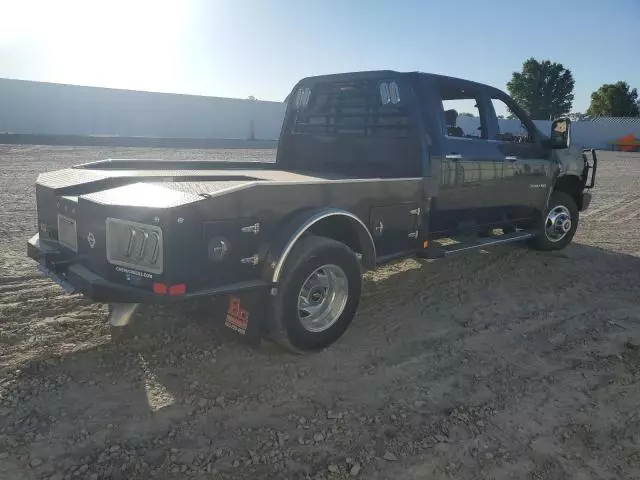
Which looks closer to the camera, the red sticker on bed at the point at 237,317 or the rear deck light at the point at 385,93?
the red sticker on bed at the point at 237,317

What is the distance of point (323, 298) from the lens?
400 centimetres

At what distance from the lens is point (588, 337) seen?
4414mm

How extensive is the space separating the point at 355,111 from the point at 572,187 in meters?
3.62

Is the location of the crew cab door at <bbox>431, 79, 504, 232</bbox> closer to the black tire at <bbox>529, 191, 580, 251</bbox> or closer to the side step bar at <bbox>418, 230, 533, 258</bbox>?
the side step bar at <bbox>418, 230, 533, 258</bbox>

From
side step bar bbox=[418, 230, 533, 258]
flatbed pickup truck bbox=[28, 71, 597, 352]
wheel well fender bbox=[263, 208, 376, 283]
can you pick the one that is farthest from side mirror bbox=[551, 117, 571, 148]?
wheel well fender bbox=[263, 208, 376, 283]

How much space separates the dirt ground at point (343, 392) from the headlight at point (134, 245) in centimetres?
82

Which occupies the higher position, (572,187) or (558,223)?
(572,187)

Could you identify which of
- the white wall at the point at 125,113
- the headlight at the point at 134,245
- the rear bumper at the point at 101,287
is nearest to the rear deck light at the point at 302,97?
the rear bumper at the point at 101,287

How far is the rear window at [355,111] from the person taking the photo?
5.04 metres

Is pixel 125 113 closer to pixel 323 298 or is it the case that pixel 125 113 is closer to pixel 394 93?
pixel 394 93

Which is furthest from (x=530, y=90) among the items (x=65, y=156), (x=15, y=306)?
(x=15, y=306)

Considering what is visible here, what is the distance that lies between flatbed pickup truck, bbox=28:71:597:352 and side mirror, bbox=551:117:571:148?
2 cm

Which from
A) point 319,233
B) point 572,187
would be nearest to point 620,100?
point 572,187

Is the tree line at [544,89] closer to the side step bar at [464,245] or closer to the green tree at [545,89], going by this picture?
the green tree at [545,89]
